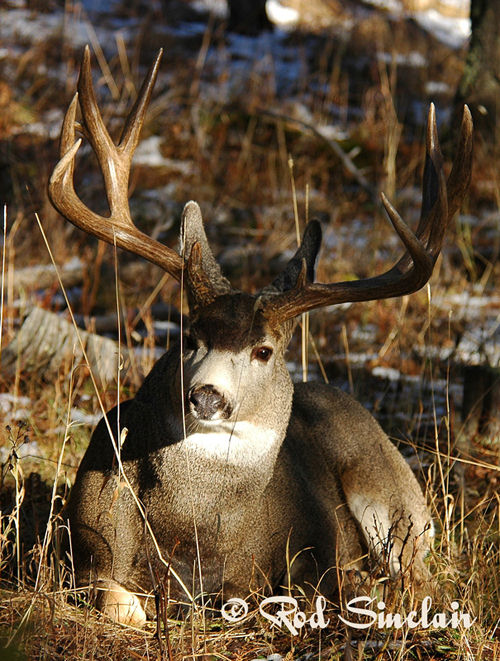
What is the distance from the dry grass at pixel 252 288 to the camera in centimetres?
349

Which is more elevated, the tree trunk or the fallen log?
the tree trunk

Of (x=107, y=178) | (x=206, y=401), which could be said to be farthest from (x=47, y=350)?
(x=206, y=401)

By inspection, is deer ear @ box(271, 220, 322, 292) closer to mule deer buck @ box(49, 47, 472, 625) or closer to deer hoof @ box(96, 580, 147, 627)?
mule deer buck @ box(49, 47, 472, 625)

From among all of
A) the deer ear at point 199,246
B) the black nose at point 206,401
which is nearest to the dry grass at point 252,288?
the black nose at point 206,401

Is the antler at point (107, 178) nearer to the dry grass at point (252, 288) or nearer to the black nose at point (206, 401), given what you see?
the dry grass at point (252, 288)

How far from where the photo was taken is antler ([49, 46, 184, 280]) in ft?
12.2

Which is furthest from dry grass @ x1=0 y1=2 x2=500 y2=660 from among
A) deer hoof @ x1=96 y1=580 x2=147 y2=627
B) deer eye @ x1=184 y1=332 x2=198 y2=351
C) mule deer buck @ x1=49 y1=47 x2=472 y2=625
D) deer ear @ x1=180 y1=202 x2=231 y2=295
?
deer ear @ x1=180 y1=202 x2=231 y2=295

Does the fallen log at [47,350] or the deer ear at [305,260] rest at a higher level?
the deer ear at [305,260]

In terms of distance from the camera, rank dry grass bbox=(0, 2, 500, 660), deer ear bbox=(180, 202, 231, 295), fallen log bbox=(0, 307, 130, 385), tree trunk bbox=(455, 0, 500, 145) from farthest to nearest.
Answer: tree trunk bbox=(455, 0, 500, 145), fallen log bbox=(0, 307, 130, 385), deer ear bbox=(180, 202, 231, 295), dry grass bbox=(0, 2, 500, 660)

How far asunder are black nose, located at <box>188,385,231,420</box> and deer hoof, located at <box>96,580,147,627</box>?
2.99 feet

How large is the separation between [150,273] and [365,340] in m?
2.37

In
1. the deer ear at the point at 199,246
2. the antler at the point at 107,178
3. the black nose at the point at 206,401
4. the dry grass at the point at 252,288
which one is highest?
the antler at the point at 107,178

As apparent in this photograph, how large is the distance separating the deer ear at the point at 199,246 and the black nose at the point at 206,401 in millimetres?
581

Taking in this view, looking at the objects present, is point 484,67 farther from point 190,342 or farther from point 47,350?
point 190,342
